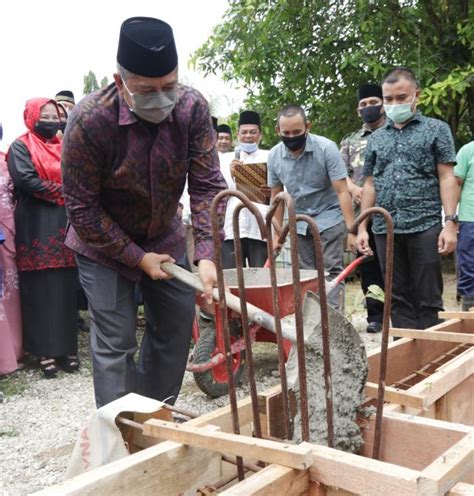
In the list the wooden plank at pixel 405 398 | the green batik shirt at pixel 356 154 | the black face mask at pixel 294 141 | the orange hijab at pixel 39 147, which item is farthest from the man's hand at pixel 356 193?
the wooden plank at pixel 405 398

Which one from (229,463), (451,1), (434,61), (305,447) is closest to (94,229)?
(229,463)

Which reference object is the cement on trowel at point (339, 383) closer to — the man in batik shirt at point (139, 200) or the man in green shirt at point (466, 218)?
the man in batik shirt at point (139, 200)

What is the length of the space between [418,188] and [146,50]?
2.32 metres

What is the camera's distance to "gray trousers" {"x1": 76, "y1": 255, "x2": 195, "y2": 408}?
2736 mm

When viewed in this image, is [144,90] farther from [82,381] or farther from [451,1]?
[451,1]

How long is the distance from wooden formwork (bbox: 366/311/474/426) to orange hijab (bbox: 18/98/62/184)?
9.70 ft

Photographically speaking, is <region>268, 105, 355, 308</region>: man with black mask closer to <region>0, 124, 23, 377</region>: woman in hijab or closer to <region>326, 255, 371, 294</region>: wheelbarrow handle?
<region>326, 255, 371, 294</region>: wheelbarrow handle

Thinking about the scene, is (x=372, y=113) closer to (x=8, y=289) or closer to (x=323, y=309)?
(x=8, y=289)

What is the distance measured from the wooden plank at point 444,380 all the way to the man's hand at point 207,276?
2.75 feet

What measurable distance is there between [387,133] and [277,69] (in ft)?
19.0

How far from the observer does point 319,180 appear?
4.90m

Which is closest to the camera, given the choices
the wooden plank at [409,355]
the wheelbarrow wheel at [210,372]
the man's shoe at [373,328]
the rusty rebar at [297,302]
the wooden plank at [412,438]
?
the rusty rebar at [297,302]

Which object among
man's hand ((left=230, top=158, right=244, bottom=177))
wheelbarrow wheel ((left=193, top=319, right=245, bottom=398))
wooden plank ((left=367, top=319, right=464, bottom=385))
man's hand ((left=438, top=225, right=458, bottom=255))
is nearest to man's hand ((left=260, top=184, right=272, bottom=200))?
man's hand ((left=230, top=158, right=244, bottom=177))

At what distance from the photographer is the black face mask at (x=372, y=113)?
535 cm
